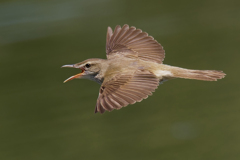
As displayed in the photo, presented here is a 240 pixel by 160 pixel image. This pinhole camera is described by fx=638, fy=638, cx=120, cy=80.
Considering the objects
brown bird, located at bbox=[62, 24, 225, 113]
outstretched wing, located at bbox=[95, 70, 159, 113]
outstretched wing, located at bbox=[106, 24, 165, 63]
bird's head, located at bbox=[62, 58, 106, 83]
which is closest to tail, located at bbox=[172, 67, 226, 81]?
brown bird, located at bbox=[62, 24, 225, 113]

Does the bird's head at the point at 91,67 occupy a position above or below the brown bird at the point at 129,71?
below

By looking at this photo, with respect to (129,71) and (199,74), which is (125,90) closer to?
(129,71)

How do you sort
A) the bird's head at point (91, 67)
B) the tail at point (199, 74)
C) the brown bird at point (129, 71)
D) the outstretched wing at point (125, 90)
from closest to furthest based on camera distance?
the outstretched wing at point (125, 90)
the brown bird at point (129, 71)
the tail at point (199, 74)
the bird's head at point (91, 67)

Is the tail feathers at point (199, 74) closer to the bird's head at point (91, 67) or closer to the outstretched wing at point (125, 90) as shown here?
the outstretched wing at point (125, 90)

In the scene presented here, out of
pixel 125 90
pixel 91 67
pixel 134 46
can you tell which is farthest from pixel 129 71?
pixel 134 46

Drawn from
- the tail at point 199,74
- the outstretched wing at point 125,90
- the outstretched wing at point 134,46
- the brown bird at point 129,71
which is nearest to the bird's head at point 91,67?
the brown bird at point 129,71

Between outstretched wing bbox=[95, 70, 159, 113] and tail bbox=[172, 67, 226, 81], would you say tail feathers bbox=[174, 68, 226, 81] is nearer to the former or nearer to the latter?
tail bbox=[172, 67, 226, 81]

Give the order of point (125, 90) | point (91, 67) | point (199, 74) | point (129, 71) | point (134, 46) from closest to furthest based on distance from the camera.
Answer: point (125, 90), point (129, 71), point (199, 74), point (91, 67), point (134, 46)
